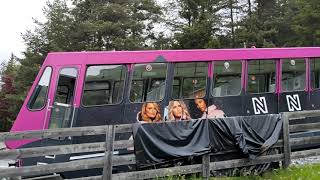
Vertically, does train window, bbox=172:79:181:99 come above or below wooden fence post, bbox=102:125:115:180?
above

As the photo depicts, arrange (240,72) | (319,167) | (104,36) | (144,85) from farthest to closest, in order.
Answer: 1. (104,36)
2. (240,72)
3. (144,85)
4. (319,167)

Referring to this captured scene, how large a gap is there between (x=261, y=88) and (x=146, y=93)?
336cm

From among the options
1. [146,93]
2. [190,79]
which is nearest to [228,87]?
[190,79]

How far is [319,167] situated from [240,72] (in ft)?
12.2

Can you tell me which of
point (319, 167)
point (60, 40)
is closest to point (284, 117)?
point (319, 167)

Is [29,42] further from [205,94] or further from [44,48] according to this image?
[205,94]

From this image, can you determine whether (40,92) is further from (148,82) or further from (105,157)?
(105,157)

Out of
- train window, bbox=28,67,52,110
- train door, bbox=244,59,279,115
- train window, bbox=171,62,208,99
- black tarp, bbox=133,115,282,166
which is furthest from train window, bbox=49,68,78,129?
train door, bbox=244,59,279,115

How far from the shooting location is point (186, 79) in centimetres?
1201

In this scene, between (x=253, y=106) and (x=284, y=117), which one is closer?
(x=284, y=117)

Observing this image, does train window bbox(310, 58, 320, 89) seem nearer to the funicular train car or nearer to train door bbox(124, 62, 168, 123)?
the funicular train car

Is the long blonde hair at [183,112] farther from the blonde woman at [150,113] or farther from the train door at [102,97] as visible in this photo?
the train door at [102,97]

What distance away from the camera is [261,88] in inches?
502

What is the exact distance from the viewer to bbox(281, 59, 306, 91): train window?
13008 millimetres
